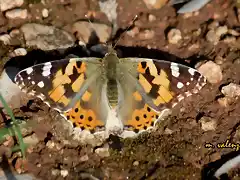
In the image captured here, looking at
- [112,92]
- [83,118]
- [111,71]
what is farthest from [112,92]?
[83,118]

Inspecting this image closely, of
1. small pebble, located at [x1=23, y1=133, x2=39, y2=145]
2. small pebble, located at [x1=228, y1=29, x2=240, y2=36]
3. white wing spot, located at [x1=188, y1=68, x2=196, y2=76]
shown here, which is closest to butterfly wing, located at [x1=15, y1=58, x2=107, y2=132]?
small pebble, located at [x1=23, y1=133, x2=39, y2=145]

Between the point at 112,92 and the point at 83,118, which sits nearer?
the point at 83,118

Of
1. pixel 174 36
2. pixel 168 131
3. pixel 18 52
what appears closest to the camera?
pixel 168 131

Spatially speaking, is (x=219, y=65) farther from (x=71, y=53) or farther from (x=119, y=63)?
(x=71, y=53)

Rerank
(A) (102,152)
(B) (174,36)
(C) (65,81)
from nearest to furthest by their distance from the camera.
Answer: (C) (65,81) < (A) (102,152) < (B) (174,36)

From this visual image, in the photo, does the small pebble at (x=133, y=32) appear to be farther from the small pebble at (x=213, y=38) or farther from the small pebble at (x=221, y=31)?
the small pebble at (x=221, y=31)

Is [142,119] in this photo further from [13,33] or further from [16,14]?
[16,14]

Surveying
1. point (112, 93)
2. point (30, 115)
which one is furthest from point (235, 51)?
point (30, 115)

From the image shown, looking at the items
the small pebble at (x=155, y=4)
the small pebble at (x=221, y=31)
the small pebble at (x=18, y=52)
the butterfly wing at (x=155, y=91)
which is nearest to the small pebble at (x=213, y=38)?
the small pebble at (x=221, y=31)

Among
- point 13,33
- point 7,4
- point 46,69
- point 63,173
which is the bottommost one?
point 63,173
